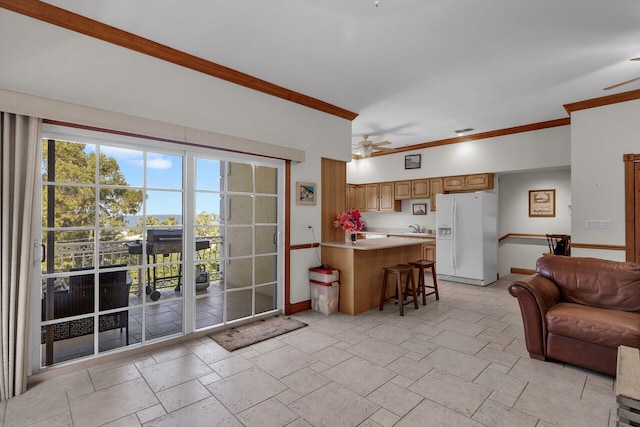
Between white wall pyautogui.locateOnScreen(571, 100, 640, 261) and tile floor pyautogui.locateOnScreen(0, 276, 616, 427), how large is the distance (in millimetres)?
2263

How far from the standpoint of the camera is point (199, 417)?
6.62 ft

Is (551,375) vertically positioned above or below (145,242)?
below

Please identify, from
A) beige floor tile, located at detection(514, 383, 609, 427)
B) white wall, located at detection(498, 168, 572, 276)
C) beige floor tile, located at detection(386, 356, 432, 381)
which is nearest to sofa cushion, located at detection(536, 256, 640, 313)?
beige floor tile, located at detection(514, 383, 609, 427)

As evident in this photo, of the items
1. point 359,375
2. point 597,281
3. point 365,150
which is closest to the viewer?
point 359,375

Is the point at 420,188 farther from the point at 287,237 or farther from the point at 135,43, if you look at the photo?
the point at 135,43

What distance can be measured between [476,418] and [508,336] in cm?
175

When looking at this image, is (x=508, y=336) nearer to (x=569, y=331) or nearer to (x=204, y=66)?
(x=569, y=331)

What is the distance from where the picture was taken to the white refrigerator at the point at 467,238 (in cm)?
574

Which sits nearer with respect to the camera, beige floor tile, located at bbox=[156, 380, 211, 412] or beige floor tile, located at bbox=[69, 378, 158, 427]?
beige floor tile, located at bbox=[69, 378, 158, 427]

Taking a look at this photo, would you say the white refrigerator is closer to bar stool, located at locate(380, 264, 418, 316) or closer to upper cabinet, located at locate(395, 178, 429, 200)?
upper cabinet, located at locate(395, 178, 429, 200)

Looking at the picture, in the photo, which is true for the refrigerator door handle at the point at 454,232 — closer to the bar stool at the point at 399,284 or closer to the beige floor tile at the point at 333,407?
the bar stool at the point at 399,284

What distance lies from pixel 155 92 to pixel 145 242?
4.80 ft

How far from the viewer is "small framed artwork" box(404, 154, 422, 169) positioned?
718 centimetres

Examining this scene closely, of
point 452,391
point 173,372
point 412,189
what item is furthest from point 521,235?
point 173,372
